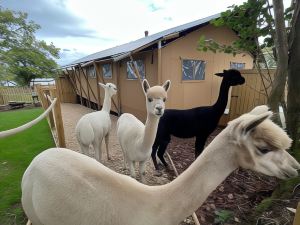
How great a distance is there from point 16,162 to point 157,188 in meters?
5.08

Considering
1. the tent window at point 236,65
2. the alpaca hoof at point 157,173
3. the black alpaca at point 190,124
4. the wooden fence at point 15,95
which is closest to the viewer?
the alpaca hoof at point 157,173

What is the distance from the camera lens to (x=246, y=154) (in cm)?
125

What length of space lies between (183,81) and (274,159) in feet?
24.3

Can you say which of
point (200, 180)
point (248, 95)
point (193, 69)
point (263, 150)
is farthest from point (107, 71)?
point (263, 150)

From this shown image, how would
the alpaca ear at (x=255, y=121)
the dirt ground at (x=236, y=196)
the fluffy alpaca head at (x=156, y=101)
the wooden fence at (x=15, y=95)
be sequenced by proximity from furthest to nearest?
the wooden fence at (x=15, y=95) < the fluffy alpaca head at (x=156, y=101) < the dirt ground at (x=236, y=196) < the alpaca ear at (x=255, y=121)

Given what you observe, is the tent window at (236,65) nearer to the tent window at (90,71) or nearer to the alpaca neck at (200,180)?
the tent window at (90,71)

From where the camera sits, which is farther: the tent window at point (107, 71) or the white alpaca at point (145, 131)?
the tent window at point (107, 71)

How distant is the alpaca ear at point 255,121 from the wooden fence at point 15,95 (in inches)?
951

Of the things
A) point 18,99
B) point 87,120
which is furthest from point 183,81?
point 18,99

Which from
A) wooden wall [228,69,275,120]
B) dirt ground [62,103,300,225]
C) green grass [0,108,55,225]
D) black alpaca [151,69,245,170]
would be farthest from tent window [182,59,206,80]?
green grass [0,108,55,225]

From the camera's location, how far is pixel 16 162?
5.15m

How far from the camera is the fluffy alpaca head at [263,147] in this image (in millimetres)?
1189

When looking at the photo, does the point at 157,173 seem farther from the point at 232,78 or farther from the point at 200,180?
the point at 200,180

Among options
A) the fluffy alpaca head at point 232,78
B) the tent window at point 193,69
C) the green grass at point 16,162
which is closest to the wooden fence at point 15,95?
the green grass at point 16,162
